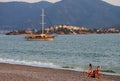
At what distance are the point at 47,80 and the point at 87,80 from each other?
7.23 ft

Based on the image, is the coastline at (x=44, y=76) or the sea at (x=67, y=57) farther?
the sea at (x=67, y=57)

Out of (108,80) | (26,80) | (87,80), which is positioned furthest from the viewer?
(108,80)

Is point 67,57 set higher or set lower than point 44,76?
lower

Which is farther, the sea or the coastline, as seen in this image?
the sea

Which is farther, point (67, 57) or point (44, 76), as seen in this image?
point (67, 57)

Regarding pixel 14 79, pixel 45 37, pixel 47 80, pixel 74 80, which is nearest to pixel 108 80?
pixel 74 80

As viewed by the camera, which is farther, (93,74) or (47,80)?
(93,74)

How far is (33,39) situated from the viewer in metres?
128

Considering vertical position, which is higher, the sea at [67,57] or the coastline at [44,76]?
the coastline at [44,76]

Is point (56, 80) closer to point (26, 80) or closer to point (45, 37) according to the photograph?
point (26, 80)

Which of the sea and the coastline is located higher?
the coastline

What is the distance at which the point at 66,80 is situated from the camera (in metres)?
18.6

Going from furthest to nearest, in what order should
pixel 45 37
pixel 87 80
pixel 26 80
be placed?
pixel 45 37 → pixel 87 80 → pixel 26 80

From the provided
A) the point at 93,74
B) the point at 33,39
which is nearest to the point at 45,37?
the point at 33,39
